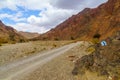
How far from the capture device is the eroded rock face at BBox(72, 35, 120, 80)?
1744 centimetres

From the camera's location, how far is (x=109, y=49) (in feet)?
66.5

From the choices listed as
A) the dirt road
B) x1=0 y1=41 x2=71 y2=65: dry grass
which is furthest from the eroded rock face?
x1=0 y1=41 x2=71 y2=65: dry grass

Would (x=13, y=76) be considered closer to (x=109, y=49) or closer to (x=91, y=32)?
(x=109, y=49)

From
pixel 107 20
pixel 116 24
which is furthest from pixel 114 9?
pixel 116 24

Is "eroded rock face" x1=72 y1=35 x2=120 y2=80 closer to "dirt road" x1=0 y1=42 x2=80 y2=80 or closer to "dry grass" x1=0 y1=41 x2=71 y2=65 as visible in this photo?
"dirt road" x1=0 y1=42 x2=80 y2=80

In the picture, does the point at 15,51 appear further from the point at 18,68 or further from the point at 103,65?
the point at 103,65

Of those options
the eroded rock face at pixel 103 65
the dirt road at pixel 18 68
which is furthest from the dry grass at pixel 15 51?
the eroded rock face at pixel 103 65

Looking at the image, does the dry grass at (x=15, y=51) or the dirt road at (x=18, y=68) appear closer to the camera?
the dirt road at (x=18, y=68)

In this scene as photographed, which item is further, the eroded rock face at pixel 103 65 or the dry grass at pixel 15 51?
the dry grass at pixel 15 51

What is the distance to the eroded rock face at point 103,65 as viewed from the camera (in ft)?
57.2

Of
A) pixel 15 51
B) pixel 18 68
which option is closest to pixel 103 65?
pixel 18 68

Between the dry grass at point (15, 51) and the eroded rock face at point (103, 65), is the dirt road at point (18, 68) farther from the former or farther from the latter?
the eroded rock face at point (103, 65)

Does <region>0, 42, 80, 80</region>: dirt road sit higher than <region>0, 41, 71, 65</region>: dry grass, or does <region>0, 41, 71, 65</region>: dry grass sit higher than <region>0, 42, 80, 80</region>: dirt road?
<region>0, 41, 71, 65</region>: dry grass

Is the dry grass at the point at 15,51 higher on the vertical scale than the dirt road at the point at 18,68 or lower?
higher
